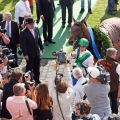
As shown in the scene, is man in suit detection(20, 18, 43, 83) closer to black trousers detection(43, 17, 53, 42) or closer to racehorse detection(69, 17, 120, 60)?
racehorse detection(69, 17, 120, 60)

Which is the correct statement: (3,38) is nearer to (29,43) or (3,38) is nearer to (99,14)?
(29,43)

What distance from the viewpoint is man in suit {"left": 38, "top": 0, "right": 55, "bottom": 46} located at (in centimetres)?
1278

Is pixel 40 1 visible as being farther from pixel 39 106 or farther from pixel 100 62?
pixel 39 106

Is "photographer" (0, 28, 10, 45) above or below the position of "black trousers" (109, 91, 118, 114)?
above

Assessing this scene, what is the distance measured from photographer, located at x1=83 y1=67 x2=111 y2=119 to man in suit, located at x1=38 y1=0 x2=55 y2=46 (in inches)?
219

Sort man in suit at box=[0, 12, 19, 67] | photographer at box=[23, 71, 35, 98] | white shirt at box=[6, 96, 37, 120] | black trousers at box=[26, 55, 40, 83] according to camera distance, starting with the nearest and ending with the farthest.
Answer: white shirt at box=[6, 96, 37, 120], photographer at box=[23, 71, 35, 98], black trousers at box=[26, 55, 40, 83], man in suit at box=[0, 12, 19, 67]

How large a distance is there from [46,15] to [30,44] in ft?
10.2

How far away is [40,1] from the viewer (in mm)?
12758

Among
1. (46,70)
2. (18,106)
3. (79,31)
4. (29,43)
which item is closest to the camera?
(18,106)

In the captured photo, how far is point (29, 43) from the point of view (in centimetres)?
998

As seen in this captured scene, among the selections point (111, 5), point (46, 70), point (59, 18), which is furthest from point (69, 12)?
point (46, 70)

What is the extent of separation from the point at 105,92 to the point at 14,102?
1.59 m

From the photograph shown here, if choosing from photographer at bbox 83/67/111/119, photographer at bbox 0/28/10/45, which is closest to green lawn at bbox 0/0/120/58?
photographer at bbox 0/28/10/45

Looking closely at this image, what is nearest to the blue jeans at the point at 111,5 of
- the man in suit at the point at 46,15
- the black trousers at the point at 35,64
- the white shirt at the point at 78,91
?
the man in suit at the point at 46,15
